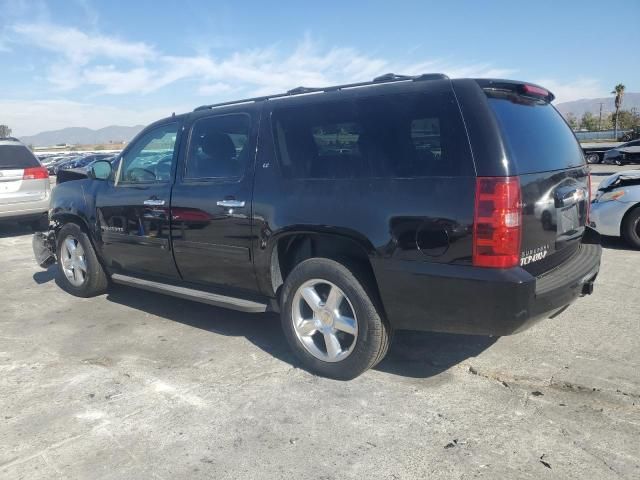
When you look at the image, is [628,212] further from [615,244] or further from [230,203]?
[230,203]

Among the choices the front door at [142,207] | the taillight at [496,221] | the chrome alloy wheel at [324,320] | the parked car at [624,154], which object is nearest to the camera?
the taillight at [496,221]

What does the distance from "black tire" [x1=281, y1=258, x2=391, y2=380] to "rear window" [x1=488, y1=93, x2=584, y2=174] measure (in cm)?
118

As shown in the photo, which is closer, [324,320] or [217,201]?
[324,320]

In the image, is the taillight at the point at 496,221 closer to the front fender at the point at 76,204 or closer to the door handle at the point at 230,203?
the door handle at the point at 230,203

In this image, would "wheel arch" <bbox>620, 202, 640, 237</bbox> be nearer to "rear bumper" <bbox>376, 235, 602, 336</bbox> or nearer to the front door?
"rear bumper" <bbox>376, 235, 602, 336</bbox>

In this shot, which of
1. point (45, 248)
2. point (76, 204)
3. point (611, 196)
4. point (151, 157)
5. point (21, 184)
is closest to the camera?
point (151, 157)

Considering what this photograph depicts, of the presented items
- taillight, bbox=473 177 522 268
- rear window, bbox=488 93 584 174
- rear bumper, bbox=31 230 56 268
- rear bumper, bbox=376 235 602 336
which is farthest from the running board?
rear window, bbox=488 93 584 174

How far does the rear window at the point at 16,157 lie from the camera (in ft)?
31.2

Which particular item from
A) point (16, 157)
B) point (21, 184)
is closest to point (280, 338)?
point (21, 184)

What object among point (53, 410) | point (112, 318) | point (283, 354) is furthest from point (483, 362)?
point (112, 318)

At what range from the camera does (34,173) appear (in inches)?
384

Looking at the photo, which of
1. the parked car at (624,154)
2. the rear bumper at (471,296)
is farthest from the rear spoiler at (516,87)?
the parked car at (624,154)

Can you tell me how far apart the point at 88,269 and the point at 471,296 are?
4.14m

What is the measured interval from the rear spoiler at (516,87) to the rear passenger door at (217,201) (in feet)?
5.44
